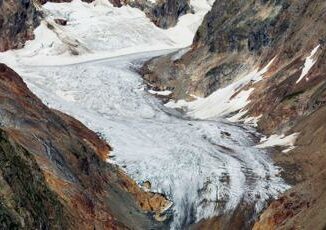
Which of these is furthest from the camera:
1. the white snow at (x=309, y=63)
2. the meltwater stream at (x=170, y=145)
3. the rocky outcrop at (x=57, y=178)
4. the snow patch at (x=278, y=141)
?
the white snow at (x=309, y=63)

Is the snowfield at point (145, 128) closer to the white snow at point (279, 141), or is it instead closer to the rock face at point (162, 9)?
the white snow at point (279, 141)

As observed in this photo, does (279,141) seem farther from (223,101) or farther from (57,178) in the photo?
(57,178)

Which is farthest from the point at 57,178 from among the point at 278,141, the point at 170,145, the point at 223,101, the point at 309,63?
the point at 223,101

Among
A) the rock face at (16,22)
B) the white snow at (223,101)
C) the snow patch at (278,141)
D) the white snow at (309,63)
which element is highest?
the white snow at (309,63)

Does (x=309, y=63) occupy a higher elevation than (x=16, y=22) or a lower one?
higher

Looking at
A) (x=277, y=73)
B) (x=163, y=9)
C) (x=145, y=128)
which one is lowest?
(x=163, y=9)

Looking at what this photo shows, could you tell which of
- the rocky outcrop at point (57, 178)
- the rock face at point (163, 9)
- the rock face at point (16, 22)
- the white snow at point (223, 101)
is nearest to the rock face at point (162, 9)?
the rock face at point (163, 9)

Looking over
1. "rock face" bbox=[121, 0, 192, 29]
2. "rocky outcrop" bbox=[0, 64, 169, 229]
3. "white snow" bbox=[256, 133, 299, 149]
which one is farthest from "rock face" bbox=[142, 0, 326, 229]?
"rock face" bbox=[121, 0, 192, 29]
